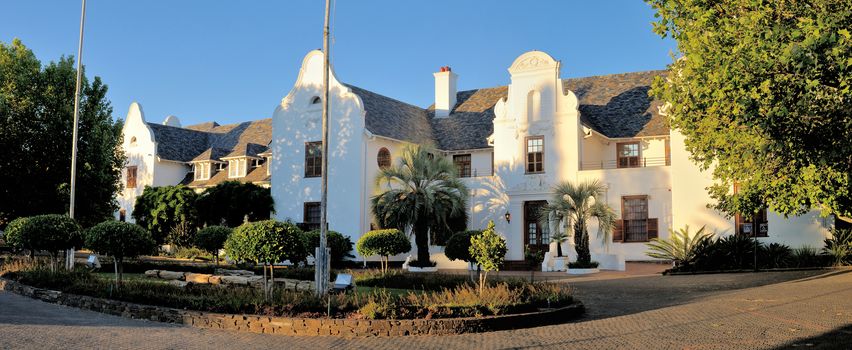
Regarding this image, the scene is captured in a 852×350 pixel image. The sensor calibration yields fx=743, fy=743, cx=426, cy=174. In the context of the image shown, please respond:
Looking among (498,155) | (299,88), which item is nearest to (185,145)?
(299,88)

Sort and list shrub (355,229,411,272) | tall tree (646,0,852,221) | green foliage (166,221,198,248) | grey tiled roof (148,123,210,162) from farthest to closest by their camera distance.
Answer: grey tiled roof (148,123,210,162)
green foliage (166,221,198,248)
shrub (355,229,411,272)
tall tree (646,0,852,221)

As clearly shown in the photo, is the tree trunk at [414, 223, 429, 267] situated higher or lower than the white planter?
higher

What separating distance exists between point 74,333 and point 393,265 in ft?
72.7

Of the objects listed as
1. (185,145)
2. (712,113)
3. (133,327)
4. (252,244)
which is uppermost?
(185,145)

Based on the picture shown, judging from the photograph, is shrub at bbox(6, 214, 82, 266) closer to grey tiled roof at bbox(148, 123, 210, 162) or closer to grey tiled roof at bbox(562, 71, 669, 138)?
grey tiled roof at bbox(562, 71, 669, 138)

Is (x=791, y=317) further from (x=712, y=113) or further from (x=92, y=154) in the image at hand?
(x=92, y=154)

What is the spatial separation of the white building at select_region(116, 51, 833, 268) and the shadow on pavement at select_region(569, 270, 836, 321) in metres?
4.80

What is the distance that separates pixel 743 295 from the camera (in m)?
17.6

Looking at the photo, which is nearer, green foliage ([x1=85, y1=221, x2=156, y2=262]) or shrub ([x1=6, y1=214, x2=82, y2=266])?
green foliage ([x1=85, y1=221, x2=156, y2=262])

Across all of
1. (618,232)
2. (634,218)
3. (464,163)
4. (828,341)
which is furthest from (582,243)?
(828,341)

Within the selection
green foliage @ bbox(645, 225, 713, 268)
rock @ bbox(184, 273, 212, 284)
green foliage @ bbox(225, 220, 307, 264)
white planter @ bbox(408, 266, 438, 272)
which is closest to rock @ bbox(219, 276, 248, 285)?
rock @ bbox(184, 273, 212, 284)

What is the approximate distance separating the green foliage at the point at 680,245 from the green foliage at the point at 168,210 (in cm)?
2287

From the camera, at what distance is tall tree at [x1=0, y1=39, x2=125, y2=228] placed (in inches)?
1138

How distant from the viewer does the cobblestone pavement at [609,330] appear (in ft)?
37.7
